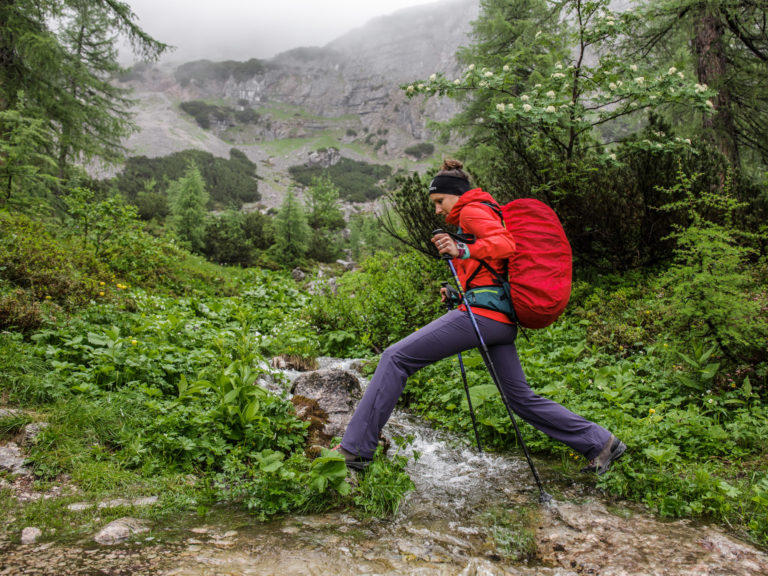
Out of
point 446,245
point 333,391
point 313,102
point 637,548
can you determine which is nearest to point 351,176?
point 333,391

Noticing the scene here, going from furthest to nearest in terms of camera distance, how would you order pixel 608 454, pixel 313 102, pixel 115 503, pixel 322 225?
1. pixel 313 102
2. pixel 322 225
3. pixel 608 454
4. pixel 115 503

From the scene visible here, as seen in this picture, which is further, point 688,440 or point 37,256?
point 37,256

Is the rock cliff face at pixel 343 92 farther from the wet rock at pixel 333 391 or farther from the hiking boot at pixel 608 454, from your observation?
the hiking boot at pixel 608 454

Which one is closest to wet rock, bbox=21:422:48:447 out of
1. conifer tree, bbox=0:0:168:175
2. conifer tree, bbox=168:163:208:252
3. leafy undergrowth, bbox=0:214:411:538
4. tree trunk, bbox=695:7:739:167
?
leafy undergrowth, bbox=0:214:411:538

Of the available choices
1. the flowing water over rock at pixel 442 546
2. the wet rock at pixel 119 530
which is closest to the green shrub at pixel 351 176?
the flowing water over rock at pixel 442 546

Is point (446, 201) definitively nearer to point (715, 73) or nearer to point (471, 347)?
point (471, 347)

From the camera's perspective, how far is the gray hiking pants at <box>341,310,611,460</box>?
2.81m

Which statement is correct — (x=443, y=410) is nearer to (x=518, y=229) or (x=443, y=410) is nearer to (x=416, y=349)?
(x=416, y=349)

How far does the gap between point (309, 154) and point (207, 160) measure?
47.5 metres

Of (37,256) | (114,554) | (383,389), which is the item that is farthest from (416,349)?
(37,256)

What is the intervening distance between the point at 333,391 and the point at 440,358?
6.32 ft

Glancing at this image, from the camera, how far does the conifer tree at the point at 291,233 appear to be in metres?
19.0

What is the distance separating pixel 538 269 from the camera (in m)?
2.83

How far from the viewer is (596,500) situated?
279 cm
